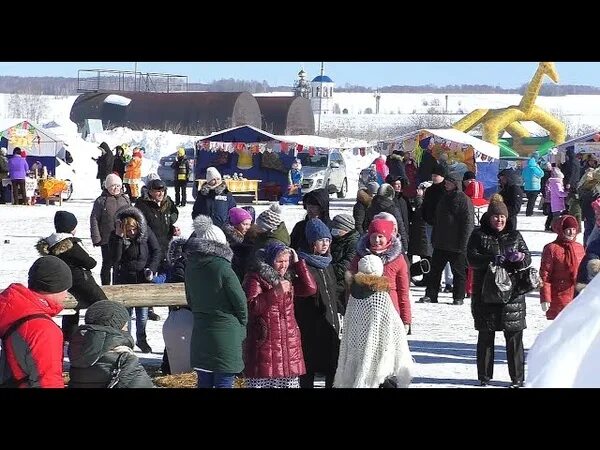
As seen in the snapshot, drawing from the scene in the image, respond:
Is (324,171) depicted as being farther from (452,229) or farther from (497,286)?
(497,286)

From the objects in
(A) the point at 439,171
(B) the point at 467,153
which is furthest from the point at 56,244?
(B) the point at 467,153

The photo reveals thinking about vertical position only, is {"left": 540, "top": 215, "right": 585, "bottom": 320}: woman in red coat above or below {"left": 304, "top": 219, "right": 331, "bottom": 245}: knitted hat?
below

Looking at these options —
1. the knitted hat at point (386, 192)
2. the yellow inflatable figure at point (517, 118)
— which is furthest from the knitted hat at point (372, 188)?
the yellow inflatable figure at point (517, 118)

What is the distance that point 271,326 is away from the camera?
7148 mm

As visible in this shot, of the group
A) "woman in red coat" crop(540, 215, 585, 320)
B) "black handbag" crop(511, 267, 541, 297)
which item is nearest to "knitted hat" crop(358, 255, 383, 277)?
"black handbag" crop(511, 267, 541, 297)

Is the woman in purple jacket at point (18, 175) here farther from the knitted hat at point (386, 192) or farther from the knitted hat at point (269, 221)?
the knitted hat at point (269, 221)

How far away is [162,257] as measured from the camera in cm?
1005

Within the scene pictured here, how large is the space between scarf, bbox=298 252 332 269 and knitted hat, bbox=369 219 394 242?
0.56m

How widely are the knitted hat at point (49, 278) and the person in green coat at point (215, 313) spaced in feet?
4.98

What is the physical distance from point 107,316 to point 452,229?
7.30 m

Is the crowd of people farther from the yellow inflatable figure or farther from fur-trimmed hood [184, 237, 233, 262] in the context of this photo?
the yellow inflatable figure

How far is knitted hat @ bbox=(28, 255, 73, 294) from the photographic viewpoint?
17.6 ft

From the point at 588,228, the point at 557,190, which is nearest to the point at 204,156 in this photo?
the point at 557,190
